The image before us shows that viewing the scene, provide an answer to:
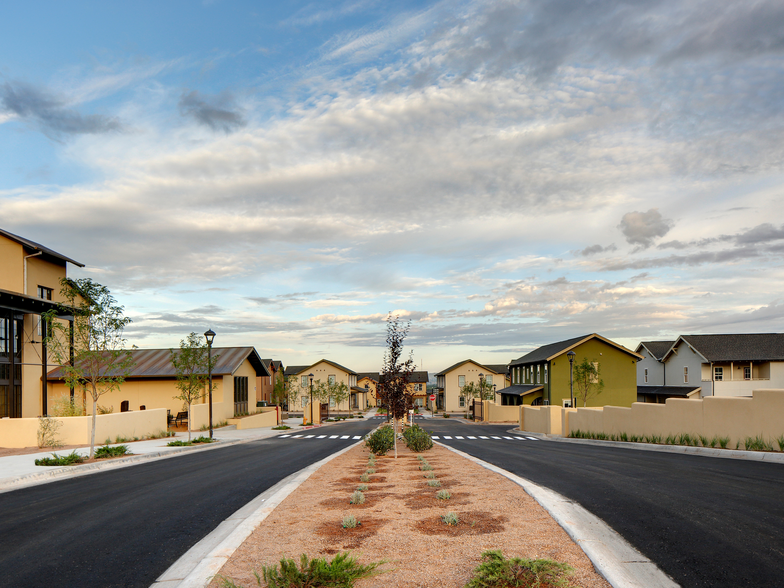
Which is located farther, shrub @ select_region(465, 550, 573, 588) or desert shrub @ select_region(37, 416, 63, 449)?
desert shrub @ select_region(37, 416, 63, 449)

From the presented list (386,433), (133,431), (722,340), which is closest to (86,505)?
(386,433)

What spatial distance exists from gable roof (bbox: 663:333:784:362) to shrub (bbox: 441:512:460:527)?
167ft

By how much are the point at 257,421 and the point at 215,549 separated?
38863 millimetres

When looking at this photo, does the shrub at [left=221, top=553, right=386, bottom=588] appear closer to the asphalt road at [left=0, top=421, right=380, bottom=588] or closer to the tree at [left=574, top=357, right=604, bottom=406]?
the asphalt road at [left=0, top=421, right=380, bottom=588]

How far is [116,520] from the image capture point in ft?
29.0

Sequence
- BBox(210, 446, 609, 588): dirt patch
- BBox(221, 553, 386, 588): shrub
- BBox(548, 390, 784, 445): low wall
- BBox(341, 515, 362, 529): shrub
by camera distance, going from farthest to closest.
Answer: BBox(548, 390, 784, 445): low wall → BBox(341, 515, 362, 529): shrub → BBox(210, 446, 609, 588): dirt patch → BBox(221, 553, 386, 588): shrub

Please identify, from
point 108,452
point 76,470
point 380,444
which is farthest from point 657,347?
point 76,470

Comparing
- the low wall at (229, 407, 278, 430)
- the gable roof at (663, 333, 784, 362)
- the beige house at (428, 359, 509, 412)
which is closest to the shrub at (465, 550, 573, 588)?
the low wall at (229, 407, 278, 430)

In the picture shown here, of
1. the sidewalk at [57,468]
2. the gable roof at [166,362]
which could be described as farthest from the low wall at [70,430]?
the gable roof at [166,362]

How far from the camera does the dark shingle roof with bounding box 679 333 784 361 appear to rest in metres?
49.8

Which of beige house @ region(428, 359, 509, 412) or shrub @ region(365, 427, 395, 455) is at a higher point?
shrub @ region(365, 427, 395, 455)

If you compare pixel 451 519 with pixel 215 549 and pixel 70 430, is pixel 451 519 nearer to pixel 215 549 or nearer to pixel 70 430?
pixel 215 549

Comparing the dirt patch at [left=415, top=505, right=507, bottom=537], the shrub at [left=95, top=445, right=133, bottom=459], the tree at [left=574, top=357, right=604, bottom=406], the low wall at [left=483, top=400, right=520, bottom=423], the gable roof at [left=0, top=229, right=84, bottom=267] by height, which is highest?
the gable roof at [left=0, top=229, right=84, bottom=267]

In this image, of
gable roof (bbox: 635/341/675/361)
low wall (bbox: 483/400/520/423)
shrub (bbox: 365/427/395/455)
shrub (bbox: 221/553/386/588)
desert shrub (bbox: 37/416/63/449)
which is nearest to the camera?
shrub (bbox: 221/553/386/588)
